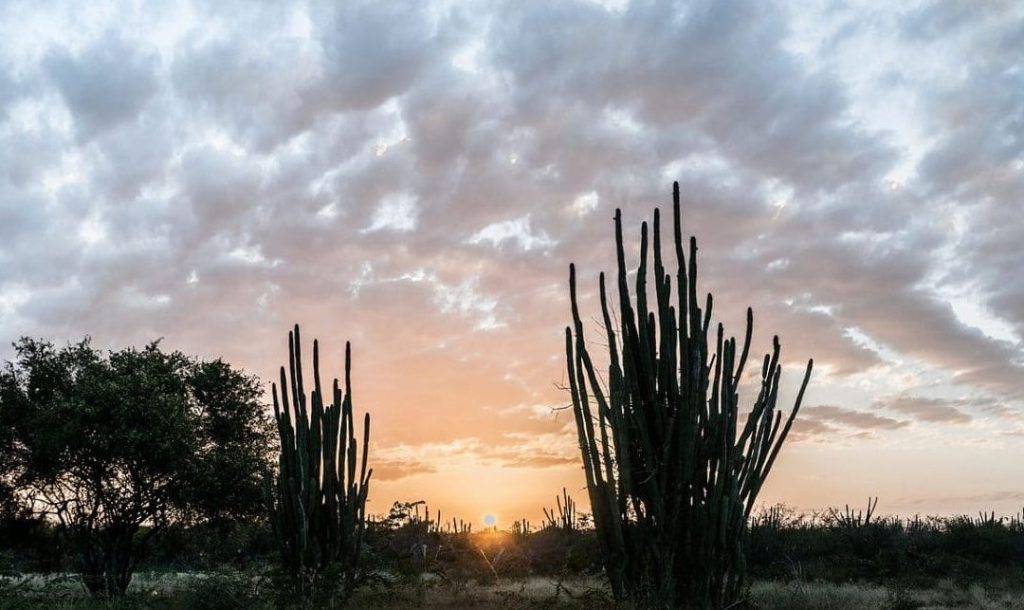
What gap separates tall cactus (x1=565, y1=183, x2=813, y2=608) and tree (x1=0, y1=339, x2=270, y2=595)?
13205 millimetres

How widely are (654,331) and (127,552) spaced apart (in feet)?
56.3

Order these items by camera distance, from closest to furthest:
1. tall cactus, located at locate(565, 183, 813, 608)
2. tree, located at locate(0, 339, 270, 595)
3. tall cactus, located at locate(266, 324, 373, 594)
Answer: tall cactus, located at locate(565, 183, 813, 608) < tall cactus, located at locate(266, 324, 373, 594) < tree, located at locate(0, 339, 270, 595)

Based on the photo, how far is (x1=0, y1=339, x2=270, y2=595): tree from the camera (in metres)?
20.9

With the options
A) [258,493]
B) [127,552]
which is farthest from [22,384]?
[258,493]

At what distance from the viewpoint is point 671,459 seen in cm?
1168

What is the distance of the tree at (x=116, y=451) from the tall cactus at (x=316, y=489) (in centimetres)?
587

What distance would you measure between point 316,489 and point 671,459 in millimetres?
7652

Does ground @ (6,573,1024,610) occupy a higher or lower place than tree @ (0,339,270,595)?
lower

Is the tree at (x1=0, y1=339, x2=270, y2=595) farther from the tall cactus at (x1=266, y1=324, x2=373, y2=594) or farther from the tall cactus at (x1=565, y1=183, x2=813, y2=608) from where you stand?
the tall cactus at (x1=565, y1=183, x2=813, y2=608)

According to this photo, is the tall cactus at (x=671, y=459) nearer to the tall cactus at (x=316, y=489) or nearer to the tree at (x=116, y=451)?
the tall cactus at (x=316, y=489)

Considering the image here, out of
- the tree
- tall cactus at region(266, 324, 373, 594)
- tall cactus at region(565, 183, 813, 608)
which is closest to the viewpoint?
tall cactus at region(565, 183, 813, 608)

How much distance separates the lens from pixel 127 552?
882 inches

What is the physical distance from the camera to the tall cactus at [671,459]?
1162 cm

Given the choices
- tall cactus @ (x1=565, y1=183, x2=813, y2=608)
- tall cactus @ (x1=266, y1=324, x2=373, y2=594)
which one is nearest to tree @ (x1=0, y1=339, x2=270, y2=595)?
tall cactus @ (x1=266, y1=324, x2=373, y2=594)
